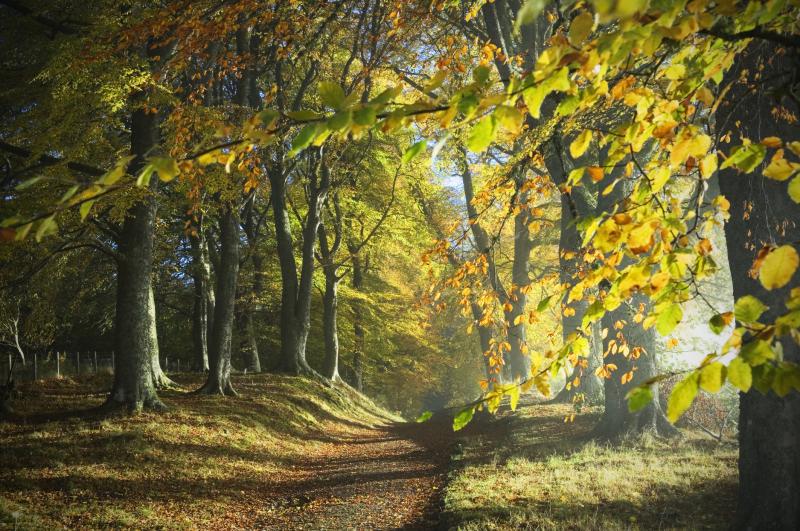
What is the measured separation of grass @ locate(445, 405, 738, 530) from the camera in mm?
5906

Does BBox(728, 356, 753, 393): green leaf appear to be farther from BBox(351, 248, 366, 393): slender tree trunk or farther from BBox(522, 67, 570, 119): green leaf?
BBox(351, 248, 366, 393): slender tree trunk

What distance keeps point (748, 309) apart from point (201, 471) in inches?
358

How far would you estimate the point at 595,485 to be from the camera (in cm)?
721

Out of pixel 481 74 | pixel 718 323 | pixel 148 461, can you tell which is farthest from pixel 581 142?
pixel 148 461

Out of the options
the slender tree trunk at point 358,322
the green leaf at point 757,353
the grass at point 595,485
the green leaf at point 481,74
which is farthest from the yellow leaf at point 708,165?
the slender tree trunk at point 358,322

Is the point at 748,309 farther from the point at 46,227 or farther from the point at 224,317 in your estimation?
the point at 224,317

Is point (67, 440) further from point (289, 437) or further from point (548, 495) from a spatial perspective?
→ point (548, 495)

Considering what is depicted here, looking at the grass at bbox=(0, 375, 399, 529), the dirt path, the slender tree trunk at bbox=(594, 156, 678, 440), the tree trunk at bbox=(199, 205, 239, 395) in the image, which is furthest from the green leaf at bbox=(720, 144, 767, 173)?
the tree trunk at bbox=(199, 205, 239, 395)

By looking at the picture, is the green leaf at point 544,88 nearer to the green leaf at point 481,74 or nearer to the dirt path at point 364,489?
the green leaf at point 481,74

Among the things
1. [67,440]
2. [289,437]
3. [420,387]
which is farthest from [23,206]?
[420,387]

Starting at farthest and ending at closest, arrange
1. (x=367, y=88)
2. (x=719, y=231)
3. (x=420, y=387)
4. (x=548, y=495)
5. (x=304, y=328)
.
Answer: (x=420, y=387), (x=719, y=231), (x=304, y=328), (x=367, y=88), (x=548, y=495)

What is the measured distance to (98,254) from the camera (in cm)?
1866

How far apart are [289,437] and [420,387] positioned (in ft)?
68.1

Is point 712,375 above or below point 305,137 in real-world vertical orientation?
below
